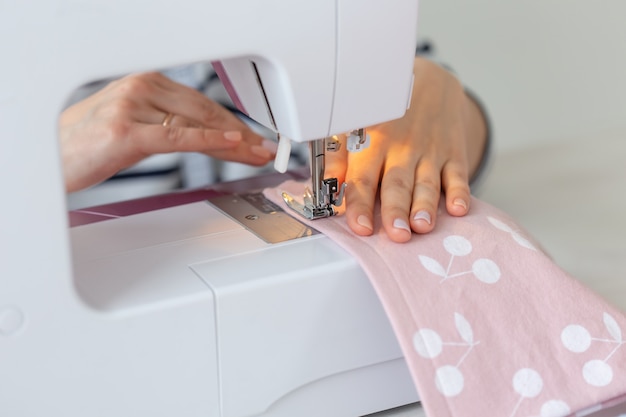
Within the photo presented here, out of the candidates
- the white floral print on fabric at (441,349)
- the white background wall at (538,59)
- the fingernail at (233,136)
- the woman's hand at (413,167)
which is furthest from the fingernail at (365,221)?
the white background wall at (538,59)

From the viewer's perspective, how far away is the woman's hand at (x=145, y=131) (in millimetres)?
1050

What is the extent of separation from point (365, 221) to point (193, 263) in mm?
158

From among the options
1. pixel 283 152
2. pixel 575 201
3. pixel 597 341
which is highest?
pixel 283 152

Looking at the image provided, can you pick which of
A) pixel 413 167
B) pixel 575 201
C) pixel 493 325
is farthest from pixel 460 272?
pixel 575 201

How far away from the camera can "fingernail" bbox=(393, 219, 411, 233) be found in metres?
0.83

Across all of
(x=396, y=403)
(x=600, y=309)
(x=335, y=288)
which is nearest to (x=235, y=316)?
(x=335, y=288)

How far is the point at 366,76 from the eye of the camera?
2.53 ft

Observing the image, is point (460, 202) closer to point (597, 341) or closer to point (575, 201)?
point (597, 341)

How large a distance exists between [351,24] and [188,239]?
0.82ft

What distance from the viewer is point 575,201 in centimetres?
124

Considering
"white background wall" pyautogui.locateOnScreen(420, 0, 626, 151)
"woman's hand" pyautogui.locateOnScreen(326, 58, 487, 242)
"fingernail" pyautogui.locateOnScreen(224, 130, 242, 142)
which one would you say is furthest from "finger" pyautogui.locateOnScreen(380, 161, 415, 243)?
"white background wall" pyautogui.locateOnScreen(420, 0, 626, 151)

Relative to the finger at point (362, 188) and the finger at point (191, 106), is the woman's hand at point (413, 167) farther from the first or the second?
the finger at point (191, 106)

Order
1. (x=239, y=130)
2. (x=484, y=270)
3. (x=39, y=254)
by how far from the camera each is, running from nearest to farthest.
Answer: (x=39, y=254), (x=484, y=270), (x=239, y=130)

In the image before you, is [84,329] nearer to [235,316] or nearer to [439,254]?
[235,316]
